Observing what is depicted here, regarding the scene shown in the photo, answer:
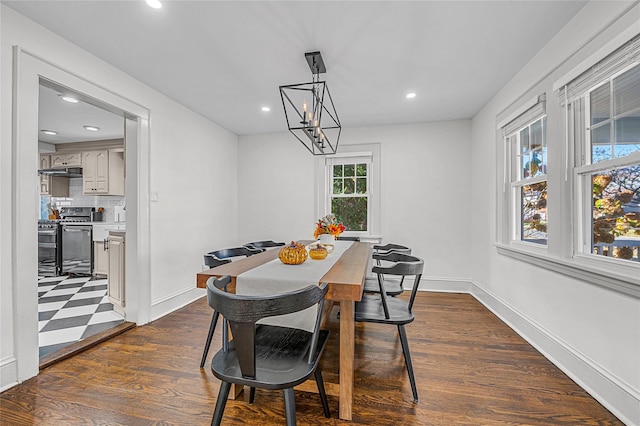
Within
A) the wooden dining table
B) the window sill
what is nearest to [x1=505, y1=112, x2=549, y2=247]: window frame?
the window sill

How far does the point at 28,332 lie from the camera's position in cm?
196

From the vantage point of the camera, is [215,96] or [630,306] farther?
[215,96]

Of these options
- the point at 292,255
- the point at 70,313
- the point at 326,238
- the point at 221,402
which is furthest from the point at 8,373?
the point at 326,238

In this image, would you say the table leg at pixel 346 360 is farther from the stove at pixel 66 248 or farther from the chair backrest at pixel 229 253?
the stove at pixel 66 248

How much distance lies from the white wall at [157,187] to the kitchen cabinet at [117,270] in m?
0.31

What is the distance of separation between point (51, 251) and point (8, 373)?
4034 millimetres

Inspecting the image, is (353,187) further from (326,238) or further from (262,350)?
(262,350)

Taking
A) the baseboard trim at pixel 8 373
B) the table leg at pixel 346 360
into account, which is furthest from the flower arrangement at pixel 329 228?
the baseboard trim at pixel 8 373

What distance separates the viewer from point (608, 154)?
1.80 metres

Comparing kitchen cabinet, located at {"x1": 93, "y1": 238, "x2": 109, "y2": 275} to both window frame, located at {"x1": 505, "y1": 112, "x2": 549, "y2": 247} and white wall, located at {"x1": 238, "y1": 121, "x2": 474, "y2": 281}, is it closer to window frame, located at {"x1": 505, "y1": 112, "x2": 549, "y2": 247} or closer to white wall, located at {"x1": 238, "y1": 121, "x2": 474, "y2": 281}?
white wall, located at {"x1": 238, "y1": 121, "x2": 474, "y2": 281}

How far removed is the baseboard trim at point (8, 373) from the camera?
182cm

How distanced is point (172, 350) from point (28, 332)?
3.13 ft

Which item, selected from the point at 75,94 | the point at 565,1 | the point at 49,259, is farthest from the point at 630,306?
the point at 49,259

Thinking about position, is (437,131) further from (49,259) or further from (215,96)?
(49,259)
